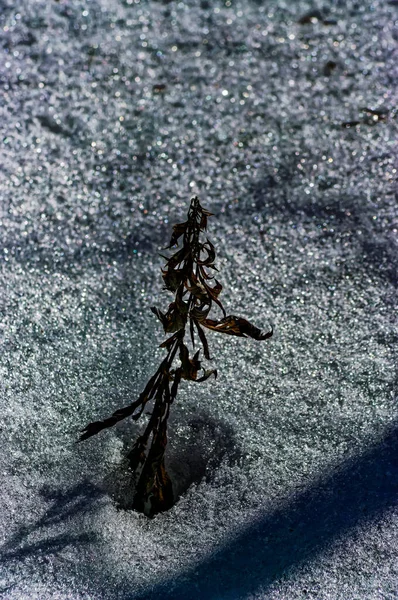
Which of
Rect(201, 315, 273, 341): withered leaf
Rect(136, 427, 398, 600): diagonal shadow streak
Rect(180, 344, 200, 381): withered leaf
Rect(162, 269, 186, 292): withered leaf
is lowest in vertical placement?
Rect(136, 427, 398, 600): diagonal shadow streak

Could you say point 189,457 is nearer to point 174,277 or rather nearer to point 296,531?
point 296,531

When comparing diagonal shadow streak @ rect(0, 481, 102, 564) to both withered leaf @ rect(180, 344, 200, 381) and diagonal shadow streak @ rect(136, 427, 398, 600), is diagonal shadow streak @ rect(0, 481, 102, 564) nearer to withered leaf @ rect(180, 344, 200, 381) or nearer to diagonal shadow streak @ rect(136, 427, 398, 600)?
diagonal shadow streak @ rect(136, 427, 398, 600)

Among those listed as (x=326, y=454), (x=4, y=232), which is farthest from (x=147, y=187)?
(x=326, y=454)

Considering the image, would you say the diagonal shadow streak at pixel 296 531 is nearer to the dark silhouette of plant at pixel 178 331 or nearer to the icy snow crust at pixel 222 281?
the icy snow crust at pixel 222 281

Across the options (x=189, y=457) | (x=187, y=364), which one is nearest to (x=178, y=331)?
(x=187, y=364)

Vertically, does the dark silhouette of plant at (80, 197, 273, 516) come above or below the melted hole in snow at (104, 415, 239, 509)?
above

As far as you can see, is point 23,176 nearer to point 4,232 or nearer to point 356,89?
point 4,232

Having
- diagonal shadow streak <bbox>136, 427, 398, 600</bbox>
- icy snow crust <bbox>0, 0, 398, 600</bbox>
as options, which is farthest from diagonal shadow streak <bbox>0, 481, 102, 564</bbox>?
diagonal shadow streak <bbox>136, 427, 398, 600</bbox>

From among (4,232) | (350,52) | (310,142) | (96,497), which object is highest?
(350,52)
